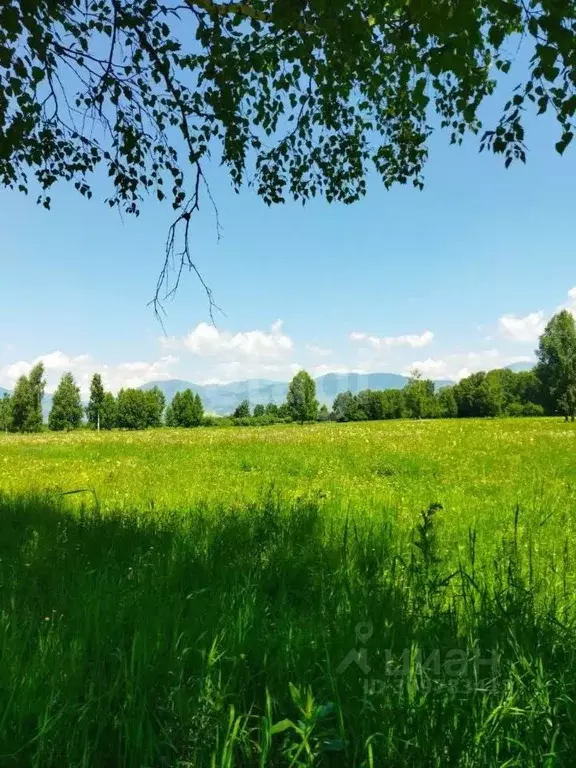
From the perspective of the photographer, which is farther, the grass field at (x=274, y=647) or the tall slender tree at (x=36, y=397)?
the tall slender tree at (x=36, y=397)

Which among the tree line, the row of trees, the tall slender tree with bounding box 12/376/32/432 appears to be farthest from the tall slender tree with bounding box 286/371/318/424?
the tall slender tree with bounding box 12/376/32/432

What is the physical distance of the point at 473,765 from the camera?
161 centimetres

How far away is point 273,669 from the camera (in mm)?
2207

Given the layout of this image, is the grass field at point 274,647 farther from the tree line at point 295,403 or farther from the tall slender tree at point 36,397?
the tall slender tree at point 36,397

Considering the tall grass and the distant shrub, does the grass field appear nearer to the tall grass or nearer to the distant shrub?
the tall grass

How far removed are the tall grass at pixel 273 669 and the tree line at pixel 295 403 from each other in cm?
7766

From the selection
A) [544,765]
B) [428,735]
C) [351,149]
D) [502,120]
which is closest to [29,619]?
[428,735]

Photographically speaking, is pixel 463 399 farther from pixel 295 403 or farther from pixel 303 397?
pixel 295 403

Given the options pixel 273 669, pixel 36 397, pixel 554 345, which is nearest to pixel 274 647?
pixel 273 669

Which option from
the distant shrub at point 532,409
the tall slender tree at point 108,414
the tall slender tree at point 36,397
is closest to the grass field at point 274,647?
the tall slender tree at point 36,397

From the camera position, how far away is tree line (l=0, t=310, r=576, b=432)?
79312 millimetres

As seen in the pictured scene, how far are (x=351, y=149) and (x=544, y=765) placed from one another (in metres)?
8.18

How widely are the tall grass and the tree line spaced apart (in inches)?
3058

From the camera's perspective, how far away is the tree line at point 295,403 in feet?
260
